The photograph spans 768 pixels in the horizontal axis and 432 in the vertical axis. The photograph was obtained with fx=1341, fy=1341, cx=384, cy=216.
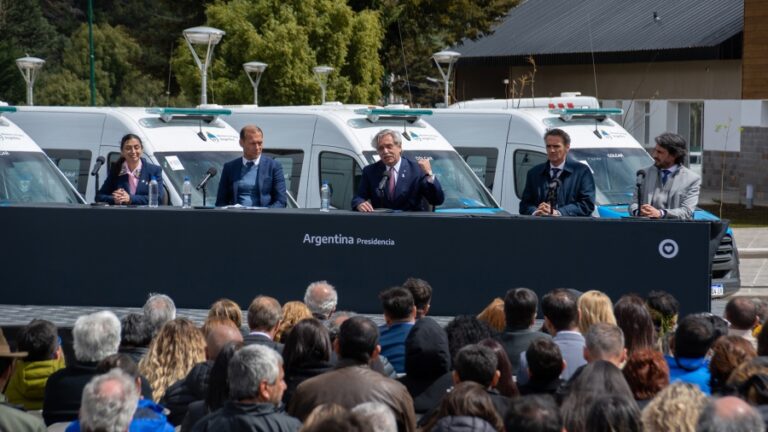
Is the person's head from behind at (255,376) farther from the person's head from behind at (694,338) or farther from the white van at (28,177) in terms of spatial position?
the white van at (28,177)

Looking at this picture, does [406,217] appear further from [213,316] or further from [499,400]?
[499,400]

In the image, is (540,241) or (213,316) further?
(540,241)

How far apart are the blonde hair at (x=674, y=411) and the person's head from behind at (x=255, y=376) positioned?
174 cm

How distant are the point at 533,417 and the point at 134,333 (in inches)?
144

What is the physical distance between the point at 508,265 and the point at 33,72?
2089 cm

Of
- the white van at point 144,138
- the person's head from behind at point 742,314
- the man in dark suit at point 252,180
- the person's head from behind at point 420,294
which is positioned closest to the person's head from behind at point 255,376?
the person's head from behind at point 420,294

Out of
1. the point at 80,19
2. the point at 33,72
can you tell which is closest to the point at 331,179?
the point at 33,72

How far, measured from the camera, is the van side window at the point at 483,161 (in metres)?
18.5

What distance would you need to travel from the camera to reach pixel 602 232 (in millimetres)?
11352

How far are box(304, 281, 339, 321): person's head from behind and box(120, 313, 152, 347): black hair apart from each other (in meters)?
1.35

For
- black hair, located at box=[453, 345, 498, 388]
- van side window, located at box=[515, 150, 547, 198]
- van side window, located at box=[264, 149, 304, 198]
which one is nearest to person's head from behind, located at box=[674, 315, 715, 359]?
black hair, located at box=[453, 345, 498, 388]

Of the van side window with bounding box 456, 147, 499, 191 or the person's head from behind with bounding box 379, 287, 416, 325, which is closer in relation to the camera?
the person's head from behind with bounding box 379, 287, 416, 325

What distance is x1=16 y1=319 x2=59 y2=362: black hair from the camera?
8211 mm

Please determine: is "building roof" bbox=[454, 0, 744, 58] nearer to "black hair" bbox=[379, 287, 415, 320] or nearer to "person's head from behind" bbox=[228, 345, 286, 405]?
"black hair" bbox=[379, 287, 415, 320]
